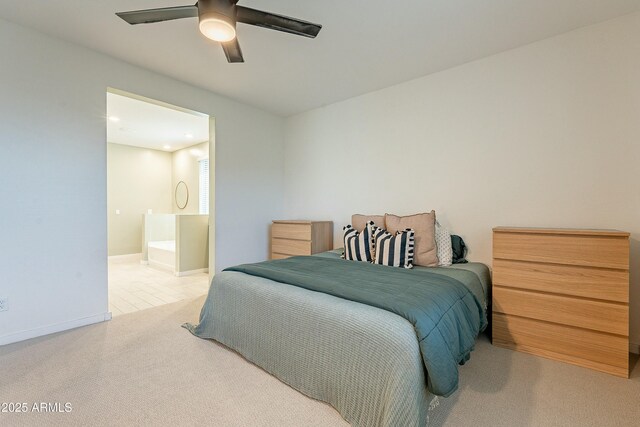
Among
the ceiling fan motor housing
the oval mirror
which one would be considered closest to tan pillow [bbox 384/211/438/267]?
the ceiling fan motor housing

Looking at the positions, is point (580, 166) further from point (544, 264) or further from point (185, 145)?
point (185, 145)

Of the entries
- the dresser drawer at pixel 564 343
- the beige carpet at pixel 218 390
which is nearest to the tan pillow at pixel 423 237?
the dresser drawer at pixel 564 343

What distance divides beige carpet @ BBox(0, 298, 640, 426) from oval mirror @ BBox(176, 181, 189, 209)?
443cm

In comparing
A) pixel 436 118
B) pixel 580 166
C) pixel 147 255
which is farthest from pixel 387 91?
pixel 147 255

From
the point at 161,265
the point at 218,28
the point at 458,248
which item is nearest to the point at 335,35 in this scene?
the point at 218,28

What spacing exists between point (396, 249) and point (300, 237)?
4.69ft

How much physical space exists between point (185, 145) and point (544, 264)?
6379 millimetres

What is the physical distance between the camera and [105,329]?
2.53m

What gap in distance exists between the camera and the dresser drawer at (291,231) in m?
3.57

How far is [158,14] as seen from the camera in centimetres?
169

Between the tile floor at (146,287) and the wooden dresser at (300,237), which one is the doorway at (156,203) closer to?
the tile floor at (146,287)

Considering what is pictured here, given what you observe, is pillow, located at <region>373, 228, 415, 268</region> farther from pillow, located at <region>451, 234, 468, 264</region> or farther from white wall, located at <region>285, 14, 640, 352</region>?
white wall, located at <region>285, 14, 640, 352</region>

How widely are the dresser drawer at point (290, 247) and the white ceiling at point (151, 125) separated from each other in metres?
1.83

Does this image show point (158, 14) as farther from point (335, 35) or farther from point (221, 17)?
point (335, 35)
